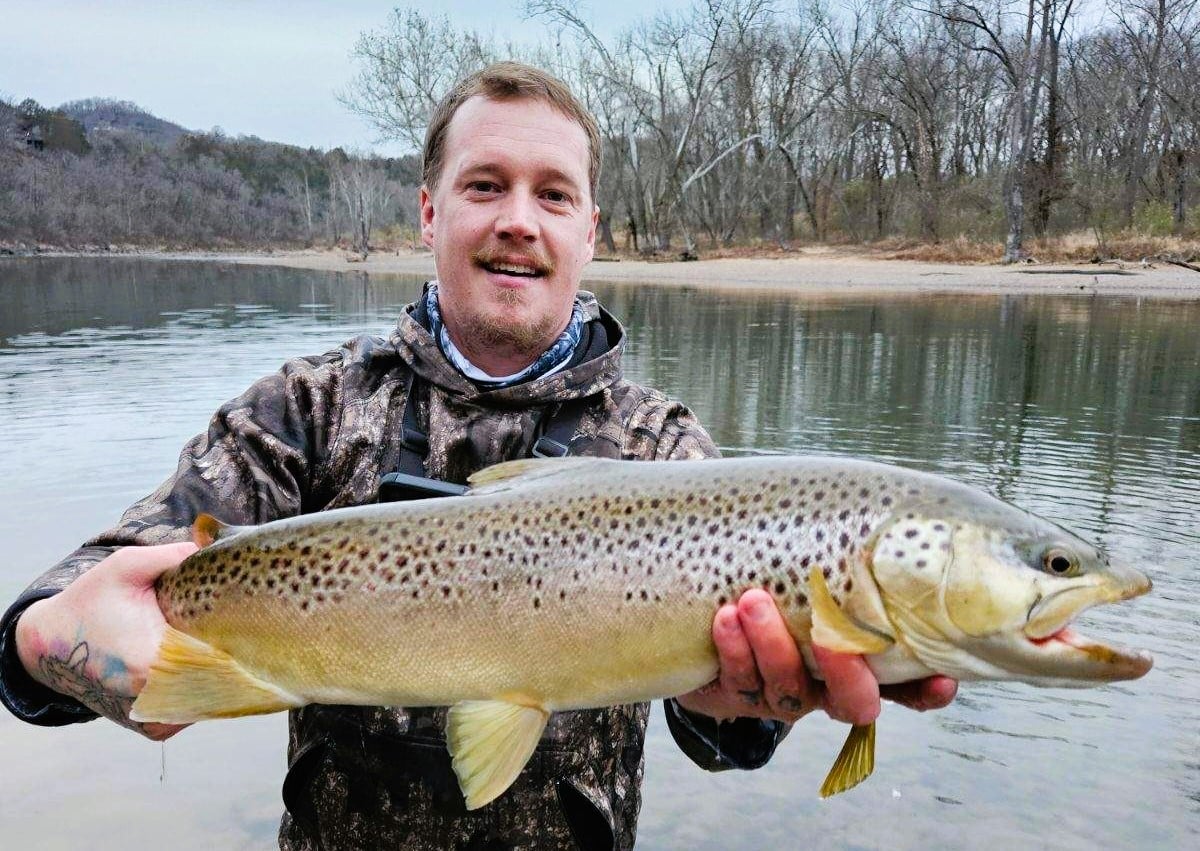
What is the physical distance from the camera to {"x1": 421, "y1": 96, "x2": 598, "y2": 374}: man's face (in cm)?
296

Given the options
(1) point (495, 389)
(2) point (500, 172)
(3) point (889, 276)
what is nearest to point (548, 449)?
(1) point (495, 389)

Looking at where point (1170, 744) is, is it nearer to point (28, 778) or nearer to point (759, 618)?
point (759, 618)

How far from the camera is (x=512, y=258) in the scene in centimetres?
296

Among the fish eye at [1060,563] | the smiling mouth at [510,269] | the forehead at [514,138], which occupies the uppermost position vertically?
the forehead at [514,138]

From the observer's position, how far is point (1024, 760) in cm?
458

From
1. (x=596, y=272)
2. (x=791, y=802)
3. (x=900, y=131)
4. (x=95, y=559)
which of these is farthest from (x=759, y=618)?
(x=900, y=131)

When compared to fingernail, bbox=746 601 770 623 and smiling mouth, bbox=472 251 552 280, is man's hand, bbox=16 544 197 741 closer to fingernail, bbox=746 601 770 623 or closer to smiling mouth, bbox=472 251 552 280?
smiling mouth, bbox=472 251 552 280

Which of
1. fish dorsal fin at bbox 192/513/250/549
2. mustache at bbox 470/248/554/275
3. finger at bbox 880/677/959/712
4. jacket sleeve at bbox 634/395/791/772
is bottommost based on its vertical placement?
jacket sleeve at bbox 634/395/791/772

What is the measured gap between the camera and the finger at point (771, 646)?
84.4 inches

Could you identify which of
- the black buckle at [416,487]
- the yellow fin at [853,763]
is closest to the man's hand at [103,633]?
the black buckle at [416,487]

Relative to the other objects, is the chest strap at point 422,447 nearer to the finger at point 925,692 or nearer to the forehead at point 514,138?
the forehead at point 514,138

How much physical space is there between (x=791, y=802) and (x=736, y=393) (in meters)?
9.37

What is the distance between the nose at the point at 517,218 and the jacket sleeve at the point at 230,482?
66cm

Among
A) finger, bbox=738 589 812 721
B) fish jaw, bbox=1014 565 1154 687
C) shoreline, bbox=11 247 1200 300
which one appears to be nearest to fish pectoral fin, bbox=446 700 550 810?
finger, bbox=738 589 812 721
